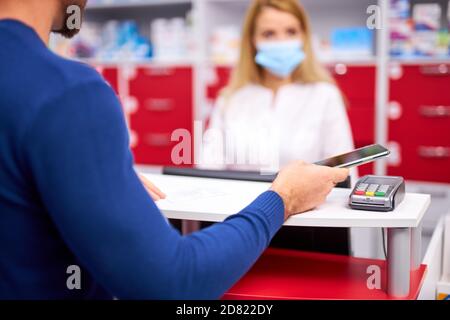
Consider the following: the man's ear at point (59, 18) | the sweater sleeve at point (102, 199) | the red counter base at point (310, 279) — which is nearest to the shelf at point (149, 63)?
the red counter base at point (310, 279)

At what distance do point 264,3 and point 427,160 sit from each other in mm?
1373

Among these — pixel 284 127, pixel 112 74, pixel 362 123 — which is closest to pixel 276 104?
pixel 284 127

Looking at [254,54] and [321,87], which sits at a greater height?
[254,54]

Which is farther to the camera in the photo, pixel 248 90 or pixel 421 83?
pixel 421 83

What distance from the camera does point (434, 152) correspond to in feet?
10.7

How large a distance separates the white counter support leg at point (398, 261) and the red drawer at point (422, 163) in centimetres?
227

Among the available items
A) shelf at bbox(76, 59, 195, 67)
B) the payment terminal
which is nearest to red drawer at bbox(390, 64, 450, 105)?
shelf at bbox(76, 59, 195, 67)

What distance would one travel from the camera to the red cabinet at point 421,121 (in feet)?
10.5

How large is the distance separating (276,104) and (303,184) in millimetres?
1502

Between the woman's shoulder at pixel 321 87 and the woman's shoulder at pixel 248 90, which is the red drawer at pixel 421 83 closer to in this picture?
the woman's shoulder at pixel 321 87

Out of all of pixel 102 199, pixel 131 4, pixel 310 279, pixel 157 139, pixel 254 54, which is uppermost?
pixel 131 4

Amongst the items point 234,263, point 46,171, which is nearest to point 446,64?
point 234,263

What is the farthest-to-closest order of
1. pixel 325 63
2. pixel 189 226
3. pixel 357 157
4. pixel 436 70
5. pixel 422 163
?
1. pixel 325 63
2. pixel 422 163
3. pixel 436 70
4. pixel 189 226
5. pixel 357 157

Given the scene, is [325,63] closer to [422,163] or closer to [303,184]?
[422,163]
